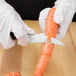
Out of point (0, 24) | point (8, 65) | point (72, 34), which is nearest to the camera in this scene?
point (0, 24)

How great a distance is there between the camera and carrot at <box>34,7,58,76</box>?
0.41 m

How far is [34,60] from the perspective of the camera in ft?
1.81

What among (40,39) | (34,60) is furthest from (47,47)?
(34,60)

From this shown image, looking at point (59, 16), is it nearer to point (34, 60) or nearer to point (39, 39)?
point (39, 39)

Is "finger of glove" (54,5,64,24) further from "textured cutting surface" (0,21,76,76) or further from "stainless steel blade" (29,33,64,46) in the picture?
"textured cutting surface" (0,21,76,76)

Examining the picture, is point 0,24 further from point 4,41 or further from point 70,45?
point 70,45

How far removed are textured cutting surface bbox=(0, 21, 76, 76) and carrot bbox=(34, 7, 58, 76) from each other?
11cm

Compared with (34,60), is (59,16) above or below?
above

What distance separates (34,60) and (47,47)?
15 centimetres

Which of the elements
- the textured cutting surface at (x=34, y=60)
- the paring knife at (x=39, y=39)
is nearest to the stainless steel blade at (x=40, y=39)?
the paring knife at (x=39, y=39)

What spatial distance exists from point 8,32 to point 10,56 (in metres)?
0.21

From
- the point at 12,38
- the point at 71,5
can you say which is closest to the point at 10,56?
the point at 12,38

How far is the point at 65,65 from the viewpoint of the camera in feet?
1.77

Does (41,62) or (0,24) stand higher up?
(0,24)
